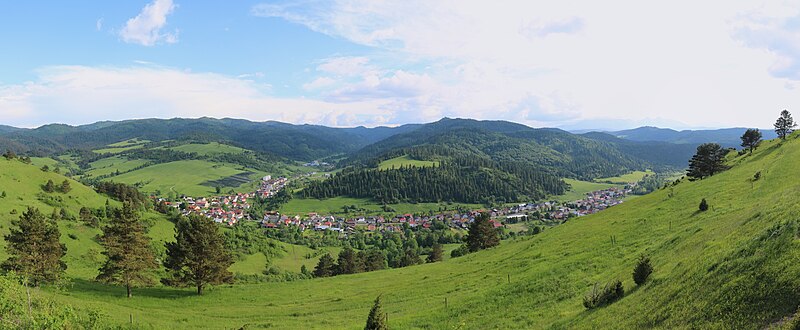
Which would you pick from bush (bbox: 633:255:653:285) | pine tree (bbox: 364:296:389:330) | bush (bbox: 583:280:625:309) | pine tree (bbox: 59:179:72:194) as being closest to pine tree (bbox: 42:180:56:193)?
pine tree (bbox: 59:179:72:194)

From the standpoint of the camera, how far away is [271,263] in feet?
308

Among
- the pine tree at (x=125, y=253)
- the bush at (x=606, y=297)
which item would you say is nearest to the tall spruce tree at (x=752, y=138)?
the bush at (x=606, y=297)

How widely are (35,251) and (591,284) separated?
52.6m

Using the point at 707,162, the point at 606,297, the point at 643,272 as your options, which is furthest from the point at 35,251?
the point at 707,162

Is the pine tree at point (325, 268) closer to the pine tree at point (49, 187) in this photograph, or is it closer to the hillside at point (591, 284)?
the hillside at point (591, 284)

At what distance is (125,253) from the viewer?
141 feet

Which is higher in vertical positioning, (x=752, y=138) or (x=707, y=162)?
(x=752, y=138)

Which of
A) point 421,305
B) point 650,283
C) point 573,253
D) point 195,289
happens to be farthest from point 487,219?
point 650,283

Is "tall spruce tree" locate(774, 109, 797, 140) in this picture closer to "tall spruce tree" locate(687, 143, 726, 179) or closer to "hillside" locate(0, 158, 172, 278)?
"tall spruce tree" locate(687, 143, 726, 179)

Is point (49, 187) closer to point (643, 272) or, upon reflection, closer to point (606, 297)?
point (606, 297)

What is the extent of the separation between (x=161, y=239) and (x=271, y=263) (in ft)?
80.6

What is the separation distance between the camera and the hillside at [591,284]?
13570mm

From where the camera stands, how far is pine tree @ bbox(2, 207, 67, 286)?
37.3m

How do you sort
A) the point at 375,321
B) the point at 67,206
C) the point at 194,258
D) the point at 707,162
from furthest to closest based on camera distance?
the point at 67,206 → the point at 707,162 → the point at 194,258 → the point at 375,321
